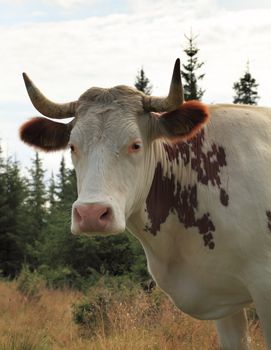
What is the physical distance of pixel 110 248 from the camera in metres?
19.1

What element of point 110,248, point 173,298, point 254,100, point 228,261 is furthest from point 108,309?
point 254,100

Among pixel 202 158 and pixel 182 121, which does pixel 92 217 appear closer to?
pixel 182 121

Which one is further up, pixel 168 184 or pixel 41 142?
pixel 41 142

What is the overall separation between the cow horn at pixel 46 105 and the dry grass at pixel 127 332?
2.57 metres

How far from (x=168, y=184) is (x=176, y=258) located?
61 centimetres

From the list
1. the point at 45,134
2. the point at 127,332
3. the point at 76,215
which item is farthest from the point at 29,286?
the point at 76,215

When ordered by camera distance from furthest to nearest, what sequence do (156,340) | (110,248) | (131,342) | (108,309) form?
(110,248), (108,309), (156,340), (131,342)

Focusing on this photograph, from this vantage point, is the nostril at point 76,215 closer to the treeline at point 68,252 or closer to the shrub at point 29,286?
the treeline at point 68,252

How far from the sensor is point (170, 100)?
15.1ft

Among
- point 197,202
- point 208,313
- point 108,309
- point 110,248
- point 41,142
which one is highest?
point 41,142

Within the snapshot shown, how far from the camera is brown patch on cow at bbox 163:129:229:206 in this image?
16.0 ft

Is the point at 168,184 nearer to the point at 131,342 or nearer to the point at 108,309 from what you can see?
the point at 131,342

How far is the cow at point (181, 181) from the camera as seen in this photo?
4.41 metres

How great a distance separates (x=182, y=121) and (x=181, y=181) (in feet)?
1.79
